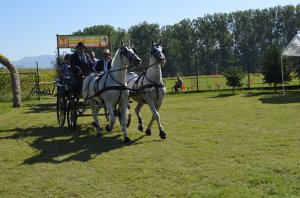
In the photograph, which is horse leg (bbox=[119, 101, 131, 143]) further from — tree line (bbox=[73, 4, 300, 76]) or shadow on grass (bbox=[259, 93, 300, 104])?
tree line (bbox=[73, 4, 300, 76])

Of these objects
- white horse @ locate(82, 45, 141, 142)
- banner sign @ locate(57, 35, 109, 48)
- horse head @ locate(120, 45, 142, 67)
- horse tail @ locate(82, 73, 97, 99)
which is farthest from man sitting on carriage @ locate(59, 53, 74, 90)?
banner sign @ locate(57, 35, 109, 48)

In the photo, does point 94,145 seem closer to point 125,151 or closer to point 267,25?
point 125,151

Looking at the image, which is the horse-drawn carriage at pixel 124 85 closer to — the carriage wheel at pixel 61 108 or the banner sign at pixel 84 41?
the carriage wheel at pixel 61 108

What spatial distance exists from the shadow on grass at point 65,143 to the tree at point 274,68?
1676 centimetres

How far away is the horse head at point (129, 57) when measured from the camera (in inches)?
379

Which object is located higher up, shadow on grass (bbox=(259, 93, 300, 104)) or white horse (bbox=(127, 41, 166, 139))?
white horse (bbox=(127, 41, 166, 139))

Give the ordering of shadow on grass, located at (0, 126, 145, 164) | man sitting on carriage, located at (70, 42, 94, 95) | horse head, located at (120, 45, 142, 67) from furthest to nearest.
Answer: man sitting on carriage, located at (70, 42, 94, 95), horse head, located at (120, 45, 142, 67), shadow on grass, located at (0, 126, 145, 164)

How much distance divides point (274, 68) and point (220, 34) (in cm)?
7455

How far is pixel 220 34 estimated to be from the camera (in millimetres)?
99188

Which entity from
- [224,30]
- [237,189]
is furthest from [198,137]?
[224,30]

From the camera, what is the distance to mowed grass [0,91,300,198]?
6047mm

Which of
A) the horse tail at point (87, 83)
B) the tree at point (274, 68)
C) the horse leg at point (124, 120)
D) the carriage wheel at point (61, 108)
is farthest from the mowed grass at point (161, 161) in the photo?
the tree at point (274, 68)

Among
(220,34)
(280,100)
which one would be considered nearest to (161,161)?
(280,100)

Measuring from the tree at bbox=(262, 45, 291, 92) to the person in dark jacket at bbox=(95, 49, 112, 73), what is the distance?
16.8 metres
